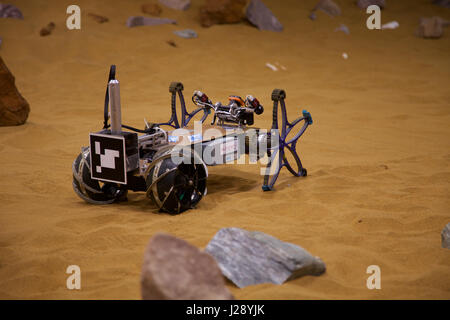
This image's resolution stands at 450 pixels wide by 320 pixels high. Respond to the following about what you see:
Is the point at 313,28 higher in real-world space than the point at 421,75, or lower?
higher

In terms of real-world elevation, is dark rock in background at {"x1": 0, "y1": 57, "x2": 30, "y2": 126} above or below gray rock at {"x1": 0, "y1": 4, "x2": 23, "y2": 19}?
below

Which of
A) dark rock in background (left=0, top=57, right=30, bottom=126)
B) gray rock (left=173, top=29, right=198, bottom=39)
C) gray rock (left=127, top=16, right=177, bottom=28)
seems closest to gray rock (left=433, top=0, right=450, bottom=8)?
gray rock (left=173, top=29, right=198, bottom=39)

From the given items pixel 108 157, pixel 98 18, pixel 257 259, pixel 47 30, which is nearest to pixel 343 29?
pixel 98 18

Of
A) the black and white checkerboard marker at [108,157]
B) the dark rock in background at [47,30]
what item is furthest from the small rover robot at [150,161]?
the dark rock in background at [47,30]

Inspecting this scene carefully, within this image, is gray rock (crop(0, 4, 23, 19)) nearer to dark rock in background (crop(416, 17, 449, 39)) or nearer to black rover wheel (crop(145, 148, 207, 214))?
dark rock in background (crop(416, 17, 449, 39))

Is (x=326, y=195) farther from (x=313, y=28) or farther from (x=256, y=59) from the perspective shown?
(x=313, y=28)

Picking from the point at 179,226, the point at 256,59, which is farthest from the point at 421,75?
the point at 179,226
